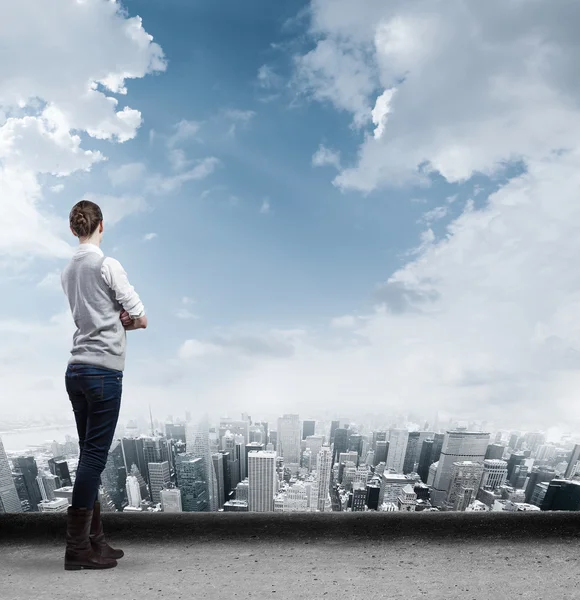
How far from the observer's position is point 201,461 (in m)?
3.90

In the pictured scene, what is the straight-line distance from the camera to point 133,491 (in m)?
2.83

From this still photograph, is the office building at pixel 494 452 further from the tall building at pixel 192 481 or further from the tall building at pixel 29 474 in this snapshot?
the tall building at pixel 29 474

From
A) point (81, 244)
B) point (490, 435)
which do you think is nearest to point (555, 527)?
point (81, 244)

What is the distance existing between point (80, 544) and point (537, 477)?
3658 millimetres

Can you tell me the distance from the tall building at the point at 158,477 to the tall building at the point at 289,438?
114 centimetres

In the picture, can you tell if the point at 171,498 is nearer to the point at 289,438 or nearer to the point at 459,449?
the point at 289,438

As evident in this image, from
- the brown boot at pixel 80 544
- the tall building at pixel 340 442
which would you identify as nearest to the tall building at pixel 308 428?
the tall building at pixel 340 442

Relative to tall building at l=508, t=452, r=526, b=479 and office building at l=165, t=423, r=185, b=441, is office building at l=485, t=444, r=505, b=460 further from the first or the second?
office building at l=165, t=423, r=185, b=441

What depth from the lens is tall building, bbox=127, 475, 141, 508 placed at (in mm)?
2649

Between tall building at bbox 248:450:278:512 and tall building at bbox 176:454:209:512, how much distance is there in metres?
0.34

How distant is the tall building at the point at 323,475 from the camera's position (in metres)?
3.23

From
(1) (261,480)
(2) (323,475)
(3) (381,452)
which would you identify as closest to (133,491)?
(1) (261,480)

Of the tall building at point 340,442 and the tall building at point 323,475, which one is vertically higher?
the tall building at point 340,442

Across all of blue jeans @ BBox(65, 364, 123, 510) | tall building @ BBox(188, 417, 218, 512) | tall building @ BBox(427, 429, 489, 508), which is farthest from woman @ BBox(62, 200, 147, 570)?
tall building @ BBox(427, 429, 489, 508)
